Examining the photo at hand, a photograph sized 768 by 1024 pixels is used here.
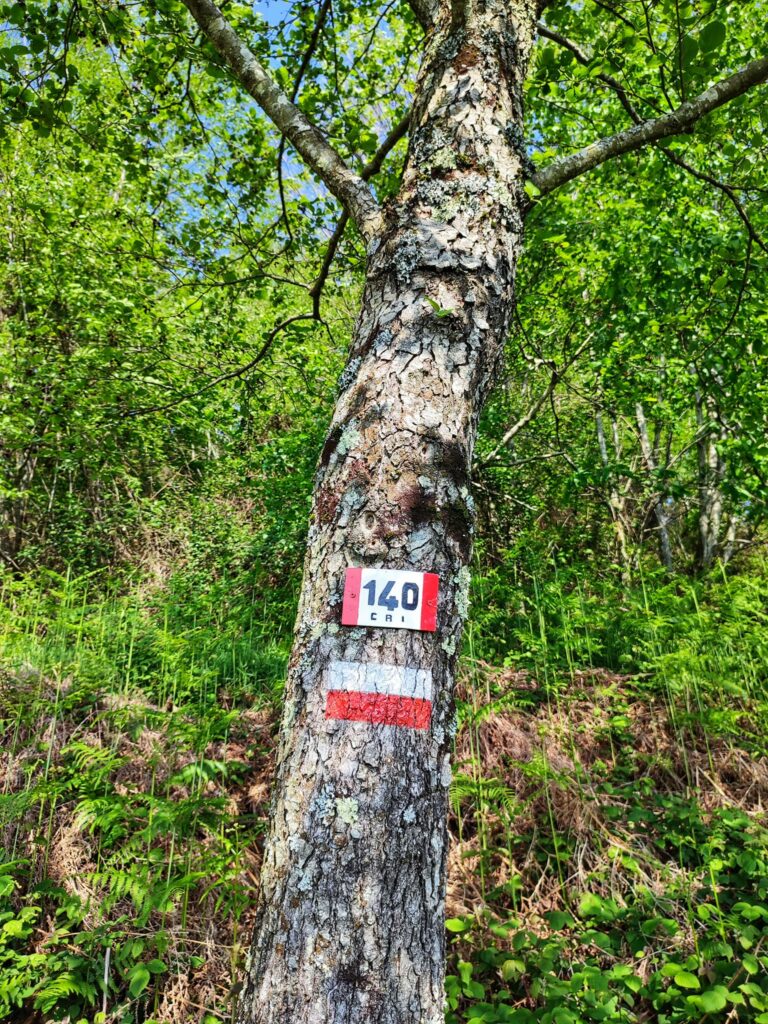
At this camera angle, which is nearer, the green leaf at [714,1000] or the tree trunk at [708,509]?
the green leaf at [714,1000]

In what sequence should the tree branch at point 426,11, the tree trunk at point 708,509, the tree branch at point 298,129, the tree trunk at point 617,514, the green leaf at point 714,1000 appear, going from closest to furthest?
the green leaf at point 714,1000, the tree branch at point 298,129, the tree branch at point 426,11, the tree trunk at point 617,514, the tree trunk at point 708,509

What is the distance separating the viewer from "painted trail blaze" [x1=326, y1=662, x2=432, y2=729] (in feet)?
3.79

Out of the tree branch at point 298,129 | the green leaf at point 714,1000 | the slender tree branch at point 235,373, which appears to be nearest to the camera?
the green leaf at point 714,1000

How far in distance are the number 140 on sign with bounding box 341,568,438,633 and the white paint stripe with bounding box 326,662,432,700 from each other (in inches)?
3.5

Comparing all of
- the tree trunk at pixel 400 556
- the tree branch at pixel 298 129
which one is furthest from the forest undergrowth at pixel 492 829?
the tree branch at pixel 298 129

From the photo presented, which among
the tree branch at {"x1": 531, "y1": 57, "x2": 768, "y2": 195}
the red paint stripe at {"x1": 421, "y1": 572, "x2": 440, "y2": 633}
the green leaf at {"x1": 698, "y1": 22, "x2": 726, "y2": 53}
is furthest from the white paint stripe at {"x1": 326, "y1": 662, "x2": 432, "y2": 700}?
the green leaf at {"x1": 698, "y1": 22, "x2": 726, "y2": 53}

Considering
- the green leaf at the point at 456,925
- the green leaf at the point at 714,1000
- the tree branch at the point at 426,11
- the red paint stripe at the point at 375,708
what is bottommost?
the green leaf at the point at 456,925

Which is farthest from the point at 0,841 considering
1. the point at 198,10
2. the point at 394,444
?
the point at 198,10

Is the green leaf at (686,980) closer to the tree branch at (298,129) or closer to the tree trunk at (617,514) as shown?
the tree branch at (298,129)

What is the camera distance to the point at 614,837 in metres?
2.52

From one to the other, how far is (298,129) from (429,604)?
1.80 metres

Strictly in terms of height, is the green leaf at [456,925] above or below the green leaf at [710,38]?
below

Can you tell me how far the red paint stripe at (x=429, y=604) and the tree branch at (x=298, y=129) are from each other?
3.49 feet

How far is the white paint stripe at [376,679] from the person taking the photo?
117cm
